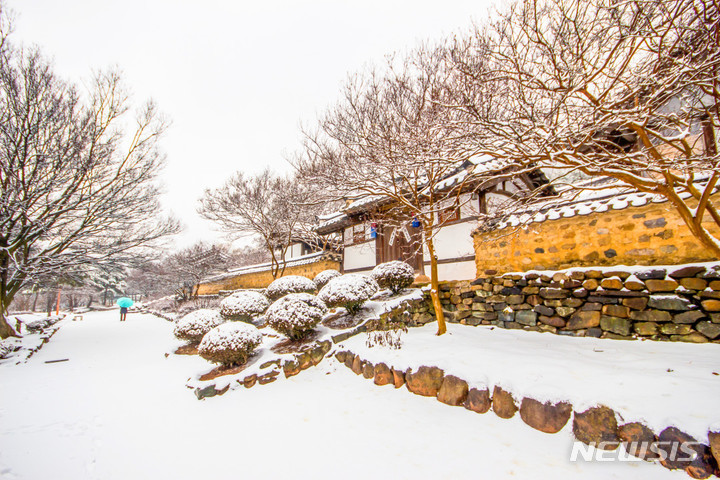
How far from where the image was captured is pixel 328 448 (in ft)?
10.7

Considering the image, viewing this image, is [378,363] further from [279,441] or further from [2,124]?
[2,124]

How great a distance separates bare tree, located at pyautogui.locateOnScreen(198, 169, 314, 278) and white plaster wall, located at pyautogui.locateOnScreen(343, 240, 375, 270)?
9.97ft

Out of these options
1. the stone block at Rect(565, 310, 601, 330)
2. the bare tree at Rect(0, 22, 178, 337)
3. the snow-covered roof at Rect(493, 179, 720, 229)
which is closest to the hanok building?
the snow-covered roof at Rect(493, 179, 720, 229)

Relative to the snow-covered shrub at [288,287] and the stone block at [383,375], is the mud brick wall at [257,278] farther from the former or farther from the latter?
the stone block at [383,375]

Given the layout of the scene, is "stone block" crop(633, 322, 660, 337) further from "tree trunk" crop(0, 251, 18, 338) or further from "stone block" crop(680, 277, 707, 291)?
"tree trunk" crop(0, 251, 18, 338)

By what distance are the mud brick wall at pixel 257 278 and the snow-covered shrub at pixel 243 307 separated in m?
3.84

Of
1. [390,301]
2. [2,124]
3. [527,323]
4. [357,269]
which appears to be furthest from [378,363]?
[2,124]

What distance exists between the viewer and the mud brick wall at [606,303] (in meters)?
3.92

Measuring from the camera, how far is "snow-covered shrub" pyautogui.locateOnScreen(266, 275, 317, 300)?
9.73 metres

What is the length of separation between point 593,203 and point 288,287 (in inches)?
330

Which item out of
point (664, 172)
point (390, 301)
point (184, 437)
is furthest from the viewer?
point (390, 301)

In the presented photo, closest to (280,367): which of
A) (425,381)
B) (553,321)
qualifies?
(425,381)

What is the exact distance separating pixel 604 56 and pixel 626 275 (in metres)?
3.26

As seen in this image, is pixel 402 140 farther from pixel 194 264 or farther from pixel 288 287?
pixel 194 264
